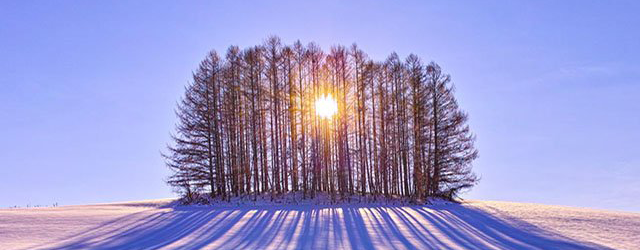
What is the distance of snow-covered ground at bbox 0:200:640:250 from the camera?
51.0 ft

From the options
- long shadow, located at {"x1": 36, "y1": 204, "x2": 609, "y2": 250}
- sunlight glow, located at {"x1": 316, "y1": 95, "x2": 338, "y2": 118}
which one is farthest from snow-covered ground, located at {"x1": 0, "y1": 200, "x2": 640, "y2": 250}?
sunlight glow, located at {"x1": 316, "y1": 95, "x2": 338, "y2": 118}

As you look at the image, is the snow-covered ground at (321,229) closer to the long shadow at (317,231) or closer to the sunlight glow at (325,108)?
the long shadow at (317,231)

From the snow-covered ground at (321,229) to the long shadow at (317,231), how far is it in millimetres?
28

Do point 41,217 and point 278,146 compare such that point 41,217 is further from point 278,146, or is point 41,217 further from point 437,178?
point 437,178

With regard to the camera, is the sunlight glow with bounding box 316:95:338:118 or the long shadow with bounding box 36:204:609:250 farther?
the sunlight glow with bounding box 316:95:338:118

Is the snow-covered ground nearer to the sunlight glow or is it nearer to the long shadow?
the long shadow

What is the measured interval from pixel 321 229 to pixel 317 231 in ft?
1.65

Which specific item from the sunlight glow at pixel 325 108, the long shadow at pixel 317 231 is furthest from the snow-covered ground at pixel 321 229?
the sunlight glow at pixel 325 108

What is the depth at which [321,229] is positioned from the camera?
18047 millimetres

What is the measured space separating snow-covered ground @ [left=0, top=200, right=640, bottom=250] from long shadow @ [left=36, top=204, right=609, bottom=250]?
1.1 inches

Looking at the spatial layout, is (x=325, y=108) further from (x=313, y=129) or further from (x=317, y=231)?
Answer: (x=317, y=231)

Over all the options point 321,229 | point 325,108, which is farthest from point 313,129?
point 321,229

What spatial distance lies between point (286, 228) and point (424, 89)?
1822 cm

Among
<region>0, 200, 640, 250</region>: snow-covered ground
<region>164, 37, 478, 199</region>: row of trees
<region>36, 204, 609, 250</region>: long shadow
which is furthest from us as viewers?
<region>164, 37, 478, 199</region>: row of trees
